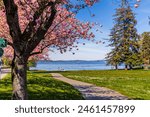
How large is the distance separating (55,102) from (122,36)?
83.8 metres

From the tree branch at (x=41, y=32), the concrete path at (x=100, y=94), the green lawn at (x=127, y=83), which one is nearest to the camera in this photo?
the tree branch at (x=41, y=32)

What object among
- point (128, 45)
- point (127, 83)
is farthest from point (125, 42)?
point (127, 83)

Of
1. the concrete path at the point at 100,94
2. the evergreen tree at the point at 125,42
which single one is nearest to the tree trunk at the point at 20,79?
the concrete path at the point at 100,94

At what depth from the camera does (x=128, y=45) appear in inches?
3538

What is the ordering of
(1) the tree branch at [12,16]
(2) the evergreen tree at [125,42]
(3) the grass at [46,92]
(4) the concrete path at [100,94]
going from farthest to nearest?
(2) the evergreen tree at [125,42] < (4) the concrete path at [100,94] < (3) the grass at [46,92] < (1) the tree branch at [12,16]

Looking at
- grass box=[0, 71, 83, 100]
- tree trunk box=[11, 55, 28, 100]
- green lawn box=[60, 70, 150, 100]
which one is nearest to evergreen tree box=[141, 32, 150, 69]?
green lawn box=[60, 70, 150, 100]

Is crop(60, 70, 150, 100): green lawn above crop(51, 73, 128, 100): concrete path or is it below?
below

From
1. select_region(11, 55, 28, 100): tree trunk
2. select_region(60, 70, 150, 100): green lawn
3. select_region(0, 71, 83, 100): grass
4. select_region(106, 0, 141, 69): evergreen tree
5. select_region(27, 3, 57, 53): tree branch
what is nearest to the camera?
select_region(27, 3, 57, 53): tree branch

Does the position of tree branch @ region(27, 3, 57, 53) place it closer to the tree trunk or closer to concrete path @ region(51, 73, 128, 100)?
the tree trunk

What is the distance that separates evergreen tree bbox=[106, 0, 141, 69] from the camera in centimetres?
8775

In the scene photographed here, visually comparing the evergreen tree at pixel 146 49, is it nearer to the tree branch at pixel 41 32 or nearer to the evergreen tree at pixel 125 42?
the evergreen tree at pixel 125 42

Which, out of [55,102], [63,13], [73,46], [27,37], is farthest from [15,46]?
[73,46]

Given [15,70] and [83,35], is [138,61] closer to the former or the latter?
[83,35]

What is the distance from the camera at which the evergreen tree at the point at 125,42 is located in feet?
288
